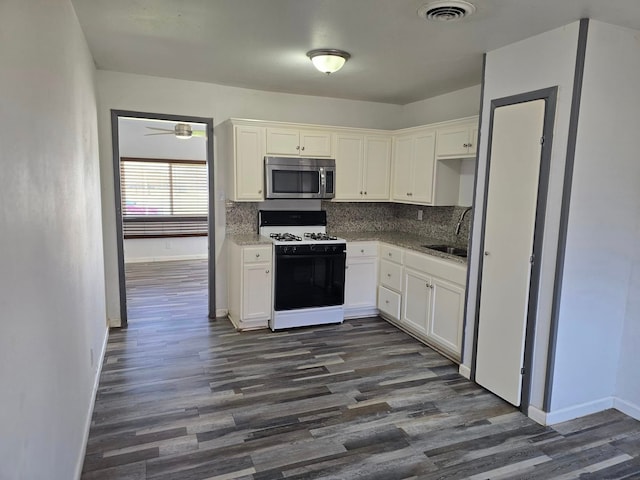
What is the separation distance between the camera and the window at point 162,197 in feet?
24.5

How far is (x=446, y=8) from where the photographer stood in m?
2.29

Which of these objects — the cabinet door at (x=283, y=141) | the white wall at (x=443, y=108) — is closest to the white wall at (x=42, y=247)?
the cabinet door at (x=283, y=141)

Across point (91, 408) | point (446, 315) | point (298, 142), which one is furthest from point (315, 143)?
point (91, 408)

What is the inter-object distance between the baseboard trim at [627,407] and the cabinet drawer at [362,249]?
2.40 m

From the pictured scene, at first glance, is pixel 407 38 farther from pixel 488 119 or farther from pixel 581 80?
pixel 581 80

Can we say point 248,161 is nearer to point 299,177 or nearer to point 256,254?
point 299,177

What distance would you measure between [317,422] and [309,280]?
1.78 meters

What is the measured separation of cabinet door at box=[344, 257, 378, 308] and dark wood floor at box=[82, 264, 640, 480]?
741 millimetres

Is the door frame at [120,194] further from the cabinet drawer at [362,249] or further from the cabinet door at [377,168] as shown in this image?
the cabinet door at [377,168]

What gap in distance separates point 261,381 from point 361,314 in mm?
1783

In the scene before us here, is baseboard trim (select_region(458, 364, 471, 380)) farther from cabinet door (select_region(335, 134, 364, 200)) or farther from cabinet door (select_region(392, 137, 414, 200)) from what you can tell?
cabinet door (select_region(335, 134, 364, 200))

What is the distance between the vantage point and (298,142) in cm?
438

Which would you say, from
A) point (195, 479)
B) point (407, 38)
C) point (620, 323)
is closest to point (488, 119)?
point (407, 38)

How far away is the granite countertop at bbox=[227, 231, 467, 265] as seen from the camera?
13.3ft
